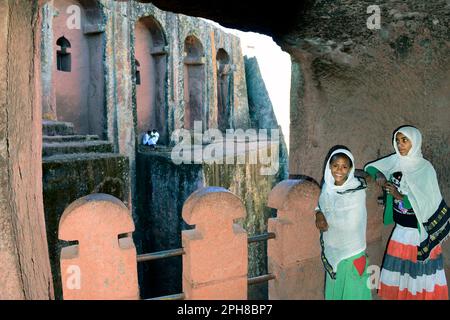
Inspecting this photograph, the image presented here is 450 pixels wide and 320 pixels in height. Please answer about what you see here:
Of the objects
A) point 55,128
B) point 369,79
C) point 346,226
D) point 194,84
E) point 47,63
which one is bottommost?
point 346,226

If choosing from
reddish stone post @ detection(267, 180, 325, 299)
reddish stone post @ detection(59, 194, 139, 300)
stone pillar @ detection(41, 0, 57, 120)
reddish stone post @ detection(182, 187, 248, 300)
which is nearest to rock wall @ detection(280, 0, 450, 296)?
reddish stone post @ detection(267, 180, 325, 299)

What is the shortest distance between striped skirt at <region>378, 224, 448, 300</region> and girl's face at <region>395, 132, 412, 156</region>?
0.58 m

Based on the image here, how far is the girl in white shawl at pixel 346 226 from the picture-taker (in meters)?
2.78

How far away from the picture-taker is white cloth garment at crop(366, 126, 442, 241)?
295cm

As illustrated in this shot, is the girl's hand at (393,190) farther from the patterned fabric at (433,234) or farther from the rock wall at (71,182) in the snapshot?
the rock wall at (71,182)

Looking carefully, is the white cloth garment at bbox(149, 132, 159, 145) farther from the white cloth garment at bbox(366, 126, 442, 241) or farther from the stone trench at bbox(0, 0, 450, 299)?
the white cloth garment at bbox(366, 126, 442, 241)

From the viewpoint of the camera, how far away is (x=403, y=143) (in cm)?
305

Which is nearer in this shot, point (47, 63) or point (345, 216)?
point (345, 216)

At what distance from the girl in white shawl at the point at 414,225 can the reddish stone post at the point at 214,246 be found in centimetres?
119

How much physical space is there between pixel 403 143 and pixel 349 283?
113 cm

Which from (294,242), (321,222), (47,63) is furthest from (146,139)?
(321,222)

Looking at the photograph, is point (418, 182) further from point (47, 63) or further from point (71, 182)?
point (47, 63)

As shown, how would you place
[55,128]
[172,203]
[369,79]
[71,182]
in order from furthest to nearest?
[172,203] → [55,128] → [71,182] → [369,79]

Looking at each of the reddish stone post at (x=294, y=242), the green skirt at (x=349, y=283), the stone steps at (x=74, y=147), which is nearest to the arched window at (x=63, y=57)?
the stone steps at (x=74, y=147)
